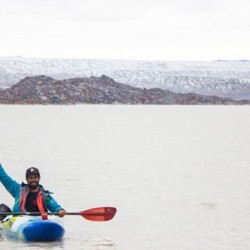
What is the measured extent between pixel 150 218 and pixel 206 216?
0.69m

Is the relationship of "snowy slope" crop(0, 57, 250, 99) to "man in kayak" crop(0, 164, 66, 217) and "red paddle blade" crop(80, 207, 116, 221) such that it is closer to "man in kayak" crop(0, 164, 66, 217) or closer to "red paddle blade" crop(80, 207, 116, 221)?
"red paddle blade" crop(80, 207, 116, 221)

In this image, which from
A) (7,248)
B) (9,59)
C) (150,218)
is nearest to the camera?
(7,248)

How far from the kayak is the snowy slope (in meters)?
62.6

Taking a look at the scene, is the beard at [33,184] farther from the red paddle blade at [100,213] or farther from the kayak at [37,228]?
the red paddle blade at [100,213]

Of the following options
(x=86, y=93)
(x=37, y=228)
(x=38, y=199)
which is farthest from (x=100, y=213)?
(x=86, y=93)

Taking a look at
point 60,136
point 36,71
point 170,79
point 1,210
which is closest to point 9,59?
point 36,71

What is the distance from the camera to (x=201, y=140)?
1179 inches

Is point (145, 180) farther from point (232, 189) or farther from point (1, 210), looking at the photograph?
point (1, 210)

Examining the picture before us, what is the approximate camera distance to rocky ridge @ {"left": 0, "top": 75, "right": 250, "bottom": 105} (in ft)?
209

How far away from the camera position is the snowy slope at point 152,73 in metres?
74.8

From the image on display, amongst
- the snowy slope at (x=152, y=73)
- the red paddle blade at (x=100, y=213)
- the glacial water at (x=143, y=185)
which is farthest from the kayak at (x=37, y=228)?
the snowy slope at (x=152, y=73)

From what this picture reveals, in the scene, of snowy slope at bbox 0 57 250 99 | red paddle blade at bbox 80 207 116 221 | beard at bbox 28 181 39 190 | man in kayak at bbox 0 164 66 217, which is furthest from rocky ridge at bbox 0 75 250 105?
beard at bbox 28 181 39 190

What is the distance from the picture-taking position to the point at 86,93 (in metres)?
67.6

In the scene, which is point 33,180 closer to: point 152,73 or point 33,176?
point 33,176
